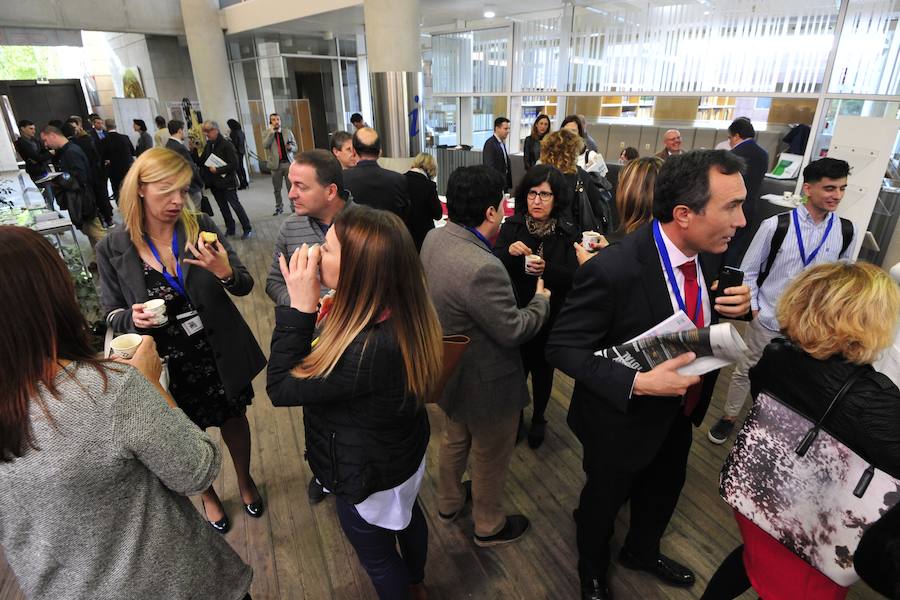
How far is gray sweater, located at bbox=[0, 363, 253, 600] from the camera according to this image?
912 millimetres

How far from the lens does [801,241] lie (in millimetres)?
2496

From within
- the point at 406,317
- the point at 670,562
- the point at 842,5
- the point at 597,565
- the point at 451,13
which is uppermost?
the point at 451,13

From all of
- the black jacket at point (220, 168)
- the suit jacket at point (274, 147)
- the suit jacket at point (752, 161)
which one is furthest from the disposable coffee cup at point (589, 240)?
the suit jacket at point (274, 147)

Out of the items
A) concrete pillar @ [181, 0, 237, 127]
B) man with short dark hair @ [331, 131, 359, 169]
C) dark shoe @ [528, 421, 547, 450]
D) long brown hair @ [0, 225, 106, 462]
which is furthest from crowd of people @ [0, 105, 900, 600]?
concrete pillar @ [181, 0, 237, 127]

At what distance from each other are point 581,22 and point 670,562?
7.38 metres

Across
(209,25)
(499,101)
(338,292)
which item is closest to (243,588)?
(338,292)

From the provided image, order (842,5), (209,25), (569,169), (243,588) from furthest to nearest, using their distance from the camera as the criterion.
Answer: (209,25)
(842,5)
(569,169)
(243,588)

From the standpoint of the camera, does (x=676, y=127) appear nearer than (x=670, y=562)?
No

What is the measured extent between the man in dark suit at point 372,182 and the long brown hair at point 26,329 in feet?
Result: 8.39

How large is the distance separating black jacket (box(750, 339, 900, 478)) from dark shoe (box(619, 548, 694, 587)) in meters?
1.16

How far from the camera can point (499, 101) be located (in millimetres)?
8672

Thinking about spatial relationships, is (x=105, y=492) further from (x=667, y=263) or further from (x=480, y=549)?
(x=480, y=549)

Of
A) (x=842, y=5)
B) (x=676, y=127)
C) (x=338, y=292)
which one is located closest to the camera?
(x=338, y=292)

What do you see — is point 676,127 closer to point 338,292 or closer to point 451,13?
point 451,13
